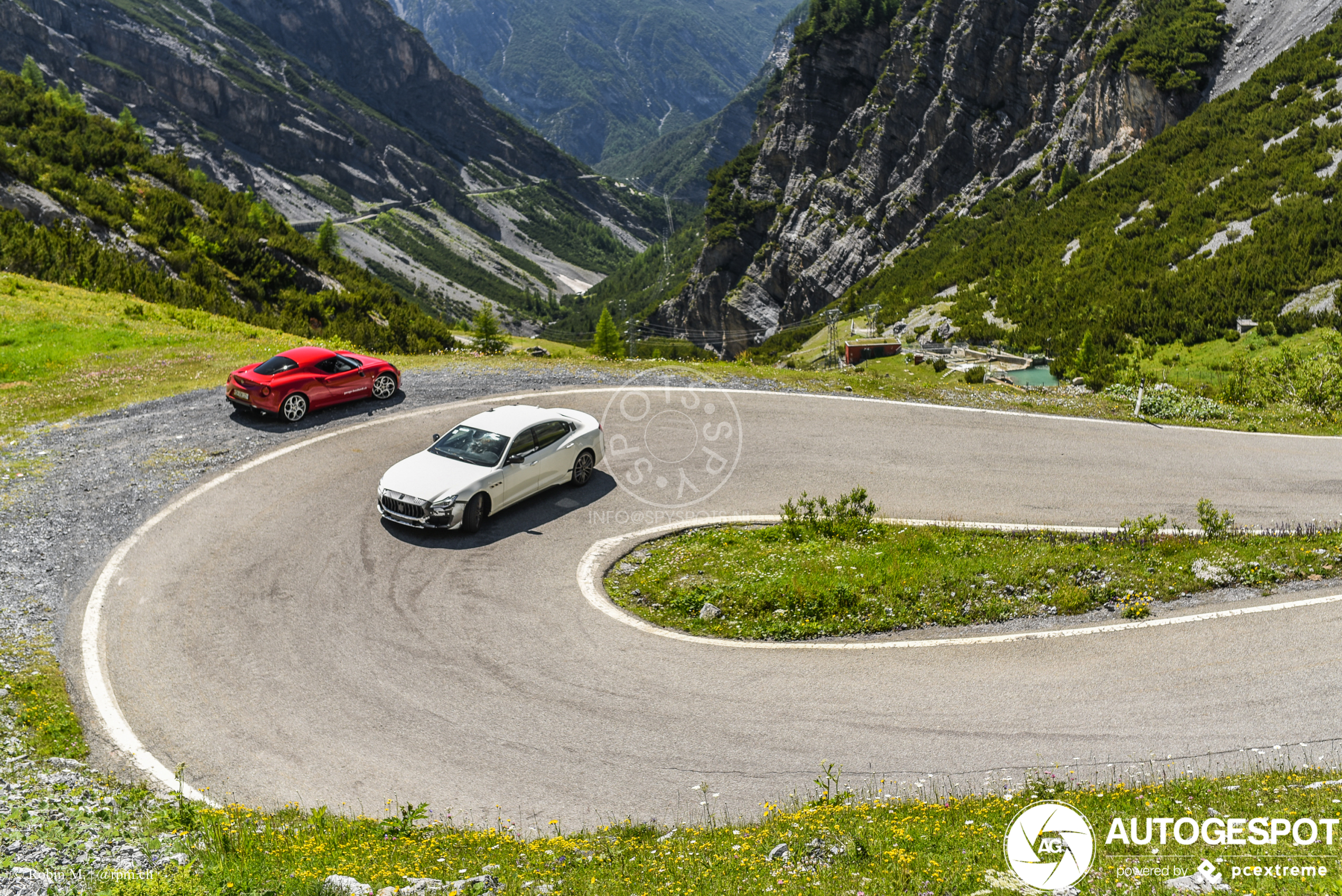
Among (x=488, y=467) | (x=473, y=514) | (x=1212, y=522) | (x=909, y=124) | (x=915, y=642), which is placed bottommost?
(x=473, y=514)

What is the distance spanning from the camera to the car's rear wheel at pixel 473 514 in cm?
1498

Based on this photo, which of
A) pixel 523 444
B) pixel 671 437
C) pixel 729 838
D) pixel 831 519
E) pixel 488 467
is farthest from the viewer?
pixel 671 437

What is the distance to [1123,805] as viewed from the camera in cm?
761

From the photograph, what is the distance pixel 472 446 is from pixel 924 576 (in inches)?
358

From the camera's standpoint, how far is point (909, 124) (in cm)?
13162

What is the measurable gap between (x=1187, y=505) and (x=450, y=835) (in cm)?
1564

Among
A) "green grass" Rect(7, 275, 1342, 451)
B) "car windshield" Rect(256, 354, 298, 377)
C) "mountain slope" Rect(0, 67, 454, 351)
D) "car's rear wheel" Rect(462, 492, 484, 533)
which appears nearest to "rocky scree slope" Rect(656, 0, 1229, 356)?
"green grass" Rect(7, 275, 1342, 451)

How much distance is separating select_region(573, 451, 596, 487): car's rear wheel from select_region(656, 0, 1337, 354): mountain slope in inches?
3319

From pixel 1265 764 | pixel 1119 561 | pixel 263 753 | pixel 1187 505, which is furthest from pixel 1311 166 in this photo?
pixel 263 753

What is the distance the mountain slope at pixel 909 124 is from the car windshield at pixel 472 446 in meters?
86.3

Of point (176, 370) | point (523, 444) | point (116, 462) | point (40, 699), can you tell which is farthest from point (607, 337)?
point (40, 699)

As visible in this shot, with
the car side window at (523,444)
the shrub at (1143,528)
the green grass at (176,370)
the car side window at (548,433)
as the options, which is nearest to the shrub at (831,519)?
the shrub at (1143,528)

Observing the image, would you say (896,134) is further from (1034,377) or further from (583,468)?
(583,468)

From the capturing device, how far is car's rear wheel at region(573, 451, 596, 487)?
56.5 ft
